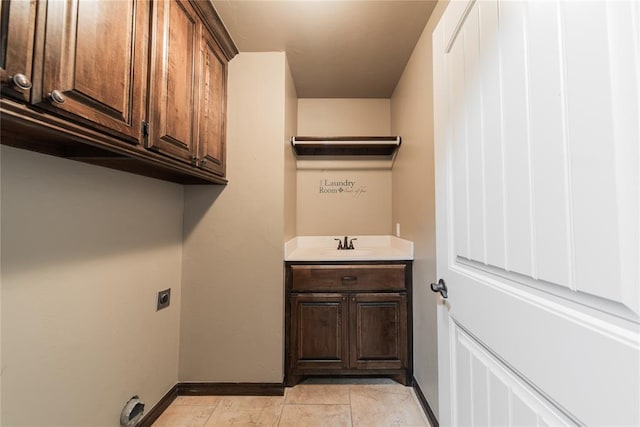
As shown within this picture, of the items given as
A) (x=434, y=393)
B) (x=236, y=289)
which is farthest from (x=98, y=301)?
(x=434, y=393)

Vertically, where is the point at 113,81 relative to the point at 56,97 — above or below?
above

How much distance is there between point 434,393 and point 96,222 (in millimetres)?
1930

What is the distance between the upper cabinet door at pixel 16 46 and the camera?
0.62 metres

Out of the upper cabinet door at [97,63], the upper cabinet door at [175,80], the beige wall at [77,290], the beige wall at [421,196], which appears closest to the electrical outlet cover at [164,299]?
the beige wall at [77,290]

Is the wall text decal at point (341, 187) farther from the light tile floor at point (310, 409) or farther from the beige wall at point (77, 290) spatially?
the light tile floor at point (310, 409)

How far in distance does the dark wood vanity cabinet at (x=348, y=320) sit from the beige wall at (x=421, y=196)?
0.12m

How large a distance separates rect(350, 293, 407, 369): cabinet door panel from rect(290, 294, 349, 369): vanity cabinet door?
7cm

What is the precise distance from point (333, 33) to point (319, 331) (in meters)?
2.00

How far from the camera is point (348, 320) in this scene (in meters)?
1.96

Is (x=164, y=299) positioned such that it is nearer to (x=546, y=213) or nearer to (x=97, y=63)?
(x=97, y=63)

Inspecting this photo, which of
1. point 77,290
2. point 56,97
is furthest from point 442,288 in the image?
point 77,290

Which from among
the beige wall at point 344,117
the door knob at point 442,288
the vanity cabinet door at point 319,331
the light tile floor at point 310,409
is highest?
the beige wall at point 344,117

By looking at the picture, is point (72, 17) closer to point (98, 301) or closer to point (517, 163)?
point (98, 301)

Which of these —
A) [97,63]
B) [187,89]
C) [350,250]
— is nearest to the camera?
[97,63]
